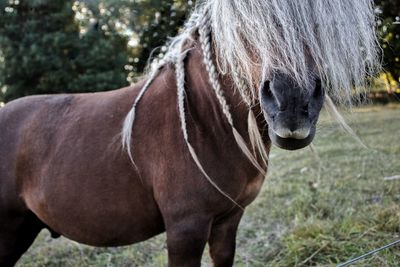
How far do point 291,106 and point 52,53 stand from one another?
29.7 feet

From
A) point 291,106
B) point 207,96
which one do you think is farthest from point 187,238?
point 291,106

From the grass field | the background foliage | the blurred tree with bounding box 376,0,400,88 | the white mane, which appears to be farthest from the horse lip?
the background foliage

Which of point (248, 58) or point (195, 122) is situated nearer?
point (248, 58)

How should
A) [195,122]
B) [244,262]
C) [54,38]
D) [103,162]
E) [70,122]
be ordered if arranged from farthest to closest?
[54,38], [244,262], [70,122], [103,162], [195,122]

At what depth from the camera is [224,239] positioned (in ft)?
5.20

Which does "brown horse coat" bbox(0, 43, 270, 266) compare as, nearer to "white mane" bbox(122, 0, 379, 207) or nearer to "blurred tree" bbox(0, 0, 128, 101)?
"white mane" bbox(122, 0, 379, 207)

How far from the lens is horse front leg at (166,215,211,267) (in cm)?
128

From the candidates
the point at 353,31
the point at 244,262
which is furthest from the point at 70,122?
the point at 244,262

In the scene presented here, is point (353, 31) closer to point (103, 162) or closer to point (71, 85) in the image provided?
point (103, 162)

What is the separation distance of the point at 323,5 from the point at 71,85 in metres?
8.65

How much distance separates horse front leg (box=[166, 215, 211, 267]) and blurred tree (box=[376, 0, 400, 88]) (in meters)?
1.16

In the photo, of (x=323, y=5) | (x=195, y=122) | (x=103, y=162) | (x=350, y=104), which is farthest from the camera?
(x=103, y=162)

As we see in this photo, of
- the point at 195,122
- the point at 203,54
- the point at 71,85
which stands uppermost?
the point at 203,54

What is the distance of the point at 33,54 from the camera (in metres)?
8.76
